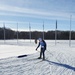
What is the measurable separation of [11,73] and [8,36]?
199 ft

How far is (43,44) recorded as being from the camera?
45.8 feet

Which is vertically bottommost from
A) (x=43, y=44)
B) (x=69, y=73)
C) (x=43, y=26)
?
(x=69, y=73)

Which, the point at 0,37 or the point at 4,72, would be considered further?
the point at 0,37

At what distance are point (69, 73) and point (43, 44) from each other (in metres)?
4.95

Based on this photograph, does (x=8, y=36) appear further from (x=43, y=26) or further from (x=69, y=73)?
(x=69, y=73)

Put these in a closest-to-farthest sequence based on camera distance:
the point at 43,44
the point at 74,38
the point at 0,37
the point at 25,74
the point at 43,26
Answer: the point at 25,74
the point at 43,44
the point at 43,26
the point at 0,37
the point at 74,38

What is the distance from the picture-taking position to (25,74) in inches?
346

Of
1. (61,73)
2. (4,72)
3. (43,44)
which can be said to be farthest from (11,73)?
(43,44)

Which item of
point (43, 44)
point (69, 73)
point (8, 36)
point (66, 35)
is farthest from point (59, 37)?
point (69, 73)

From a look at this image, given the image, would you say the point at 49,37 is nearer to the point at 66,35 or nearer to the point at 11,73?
the point at 66,35

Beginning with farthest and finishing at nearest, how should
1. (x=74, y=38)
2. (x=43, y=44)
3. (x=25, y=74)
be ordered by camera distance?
(x=74, y=38)
(x=43, y=44)
(x=25, y=74)

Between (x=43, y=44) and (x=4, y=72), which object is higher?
(x=43, y=44)

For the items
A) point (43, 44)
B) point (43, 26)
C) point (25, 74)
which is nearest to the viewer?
point (25, 74)

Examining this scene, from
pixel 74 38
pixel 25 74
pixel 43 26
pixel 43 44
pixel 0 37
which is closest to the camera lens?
pixel 25 74
